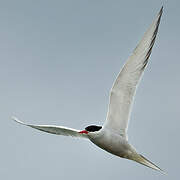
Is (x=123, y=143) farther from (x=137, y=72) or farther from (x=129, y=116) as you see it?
(x=137, y=72)

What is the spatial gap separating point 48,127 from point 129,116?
214cm

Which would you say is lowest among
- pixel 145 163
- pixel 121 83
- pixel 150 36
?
pixel 145 163

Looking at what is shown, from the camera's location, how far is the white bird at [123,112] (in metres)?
14.9

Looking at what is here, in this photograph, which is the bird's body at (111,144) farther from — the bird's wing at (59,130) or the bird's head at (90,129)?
the bird's wing at (59,130)

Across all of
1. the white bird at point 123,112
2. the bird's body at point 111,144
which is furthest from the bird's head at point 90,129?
the bird's body at point 111,144

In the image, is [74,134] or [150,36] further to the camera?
[74,134]

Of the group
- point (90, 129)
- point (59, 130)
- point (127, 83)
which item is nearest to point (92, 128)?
point (90, 129)


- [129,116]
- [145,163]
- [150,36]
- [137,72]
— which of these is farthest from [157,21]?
[145,163]

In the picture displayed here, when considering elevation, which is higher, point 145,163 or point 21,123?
point 21,123

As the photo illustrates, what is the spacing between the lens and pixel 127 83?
49.9ft

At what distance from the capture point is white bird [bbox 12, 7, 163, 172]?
14.9 meters

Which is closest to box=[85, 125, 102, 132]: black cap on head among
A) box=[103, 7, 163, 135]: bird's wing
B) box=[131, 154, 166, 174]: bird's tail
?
box=[103, 7, 163, 135]: bird's wing

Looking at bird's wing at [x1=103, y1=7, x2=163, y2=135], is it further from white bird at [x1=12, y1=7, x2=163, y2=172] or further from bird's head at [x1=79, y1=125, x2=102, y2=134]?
bird's head at [x1=79, y1=125, x2=102, y2=134]

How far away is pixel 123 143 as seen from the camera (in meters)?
15.6
